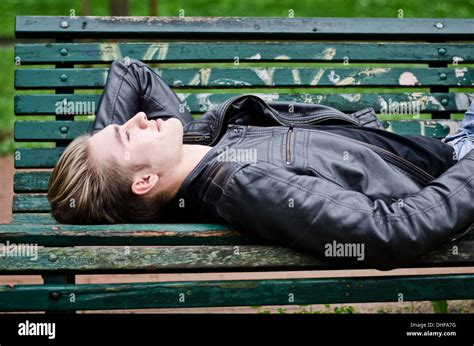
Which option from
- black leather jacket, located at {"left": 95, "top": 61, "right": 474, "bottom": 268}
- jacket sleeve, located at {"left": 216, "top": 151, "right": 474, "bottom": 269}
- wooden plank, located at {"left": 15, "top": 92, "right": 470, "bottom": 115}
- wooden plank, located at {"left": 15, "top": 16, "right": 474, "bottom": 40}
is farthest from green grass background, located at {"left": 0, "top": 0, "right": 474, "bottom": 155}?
jacket sleeve, located at {"left": 216, "top": 151, "right": 474, "bottom": 269}

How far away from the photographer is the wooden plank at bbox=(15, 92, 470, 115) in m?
4.28

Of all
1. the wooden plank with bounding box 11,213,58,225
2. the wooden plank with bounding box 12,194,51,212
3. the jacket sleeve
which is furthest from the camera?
the wooden plank with bounding box 12,194,51,212

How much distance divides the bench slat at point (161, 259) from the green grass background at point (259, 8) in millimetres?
11949

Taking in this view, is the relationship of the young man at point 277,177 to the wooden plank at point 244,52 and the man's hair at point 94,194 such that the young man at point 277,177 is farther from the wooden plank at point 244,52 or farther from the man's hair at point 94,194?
the wooden plank at point 244,52

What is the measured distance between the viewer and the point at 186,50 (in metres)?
4.40

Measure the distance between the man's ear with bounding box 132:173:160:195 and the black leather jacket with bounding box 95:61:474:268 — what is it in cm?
Result: 12

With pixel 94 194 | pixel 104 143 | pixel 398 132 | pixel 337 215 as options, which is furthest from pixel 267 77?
pixel 337 215

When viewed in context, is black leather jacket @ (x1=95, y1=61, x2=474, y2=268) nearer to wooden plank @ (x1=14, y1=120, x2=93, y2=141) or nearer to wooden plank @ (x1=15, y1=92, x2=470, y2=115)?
wooden plank @ (x1=15, y1=92, x2=470, y2=115)

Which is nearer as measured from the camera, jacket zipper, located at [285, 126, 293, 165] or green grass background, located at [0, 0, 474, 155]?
jacket zipper, located at [285, 126, 293, 165]

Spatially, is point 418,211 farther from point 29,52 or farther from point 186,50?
point 29,52

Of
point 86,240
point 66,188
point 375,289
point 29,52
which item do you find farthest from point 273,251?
point 29,52

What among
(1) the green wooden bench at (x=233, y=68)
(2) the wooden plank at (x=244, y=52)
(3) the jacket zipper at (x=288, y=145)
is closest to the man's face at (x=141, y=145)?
(3) the jacket zipper at (x=288, y=145)

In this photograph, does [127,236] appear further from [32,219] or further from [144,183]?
[32,219]
